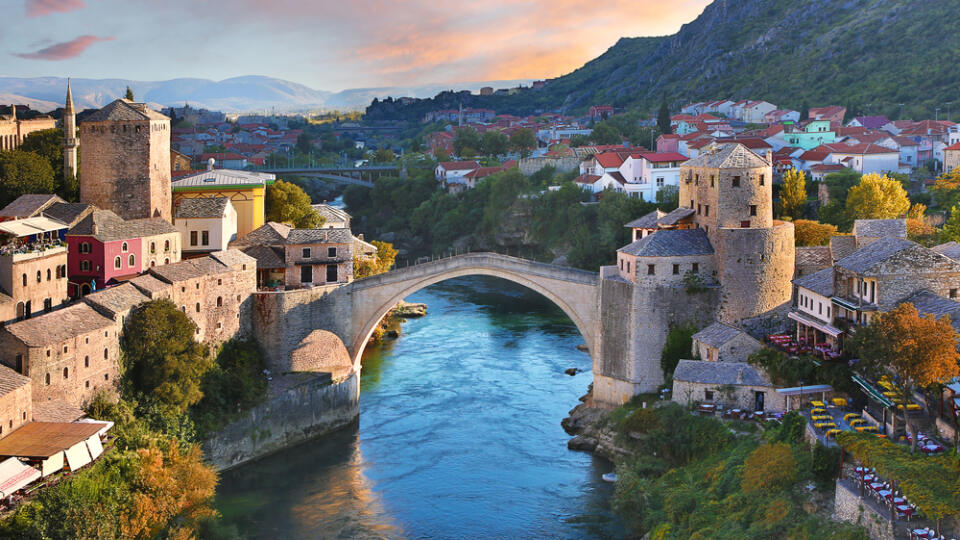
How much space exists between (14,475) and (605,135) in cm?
5442

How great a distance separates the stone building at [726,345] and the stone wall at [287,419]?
10338 mm

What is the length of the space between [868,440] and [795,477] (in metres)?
1.58

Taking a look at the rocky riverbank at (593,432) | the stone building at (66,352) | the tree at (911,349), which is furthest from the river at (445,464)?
the tree at (911,349)

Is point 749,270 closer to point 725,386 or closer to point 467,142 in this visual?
point 725,386

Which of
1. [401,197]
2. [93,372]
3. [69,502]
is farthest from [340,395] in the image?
[401,197]

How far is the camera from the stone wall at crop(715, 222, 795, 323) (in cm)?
2800

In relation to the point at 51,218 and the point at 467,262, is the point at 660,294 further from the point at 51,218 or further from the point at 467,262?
the point at 51,218

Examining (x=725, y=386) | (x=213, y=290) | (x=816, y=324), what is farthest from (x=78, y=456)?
(x=816, y=324)

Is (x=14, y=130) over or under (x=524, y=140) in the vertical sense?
under

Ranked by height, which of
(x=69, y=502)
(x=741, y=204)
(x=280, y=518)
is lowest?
(x=280, y=518)

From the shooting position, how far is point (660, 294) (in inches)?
1109

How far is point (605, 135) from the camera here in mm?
69625

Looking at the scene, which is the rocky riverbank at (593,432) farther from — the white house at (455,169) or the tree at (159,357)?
the white house at (455,169)

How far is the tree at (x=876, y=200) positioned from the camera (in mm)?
39219
